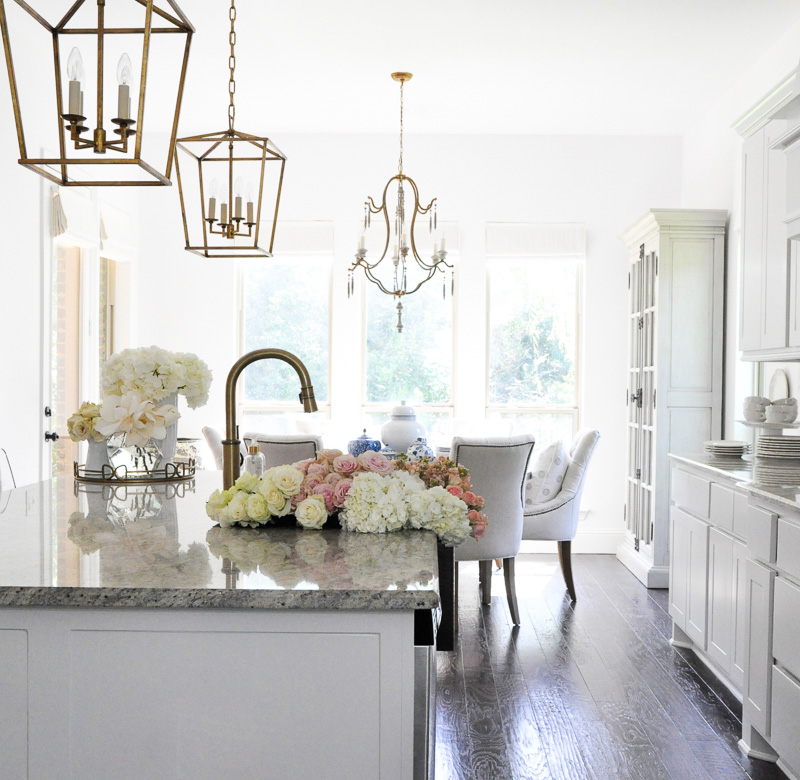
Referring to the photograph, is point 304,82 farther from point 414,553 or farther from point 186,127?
point 414,553

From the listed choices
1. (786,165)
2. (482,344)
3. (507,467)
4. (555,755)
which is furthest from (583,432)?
(555,755)

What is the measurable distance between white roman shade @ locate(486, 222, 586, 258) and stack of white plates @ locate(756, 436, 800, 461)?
3.02m

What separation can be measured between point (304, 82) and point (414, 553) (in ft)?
14.1

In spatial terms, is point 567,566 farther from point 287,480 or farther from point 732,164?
point 287,480

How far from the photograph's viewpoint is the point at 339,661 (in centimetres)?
127

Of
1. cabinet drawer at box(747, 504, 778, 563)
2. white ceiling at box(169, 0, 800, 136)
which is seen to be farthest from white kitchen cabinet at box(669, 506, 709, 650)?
white ceiling at box(169, 0, 800, 136)

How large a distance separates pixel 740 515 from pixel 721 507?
0.76 feet

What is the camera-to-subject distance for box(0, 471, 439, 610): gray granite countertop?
1256 mm

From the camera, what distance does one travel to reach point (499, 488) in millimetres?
4133

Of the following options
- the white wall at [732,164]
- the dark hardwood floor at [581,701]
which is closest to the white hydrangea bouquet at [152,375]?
the dark hardwood floor at [581,701]

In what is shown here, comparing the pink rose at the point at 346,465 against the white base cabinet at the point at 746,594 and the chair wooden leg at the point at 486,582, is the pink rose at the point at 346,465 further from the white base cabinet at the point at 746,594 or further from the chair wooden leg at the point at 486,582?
the chair wooden leg at the point at 486,582

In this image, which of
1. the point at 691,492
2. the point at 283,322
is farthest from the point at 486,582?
the point at 283,322

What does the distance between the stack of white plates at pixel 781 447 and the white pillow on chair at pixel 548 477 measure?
139 centimetres

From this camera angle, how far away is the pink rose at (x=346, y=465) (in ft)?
5.59
